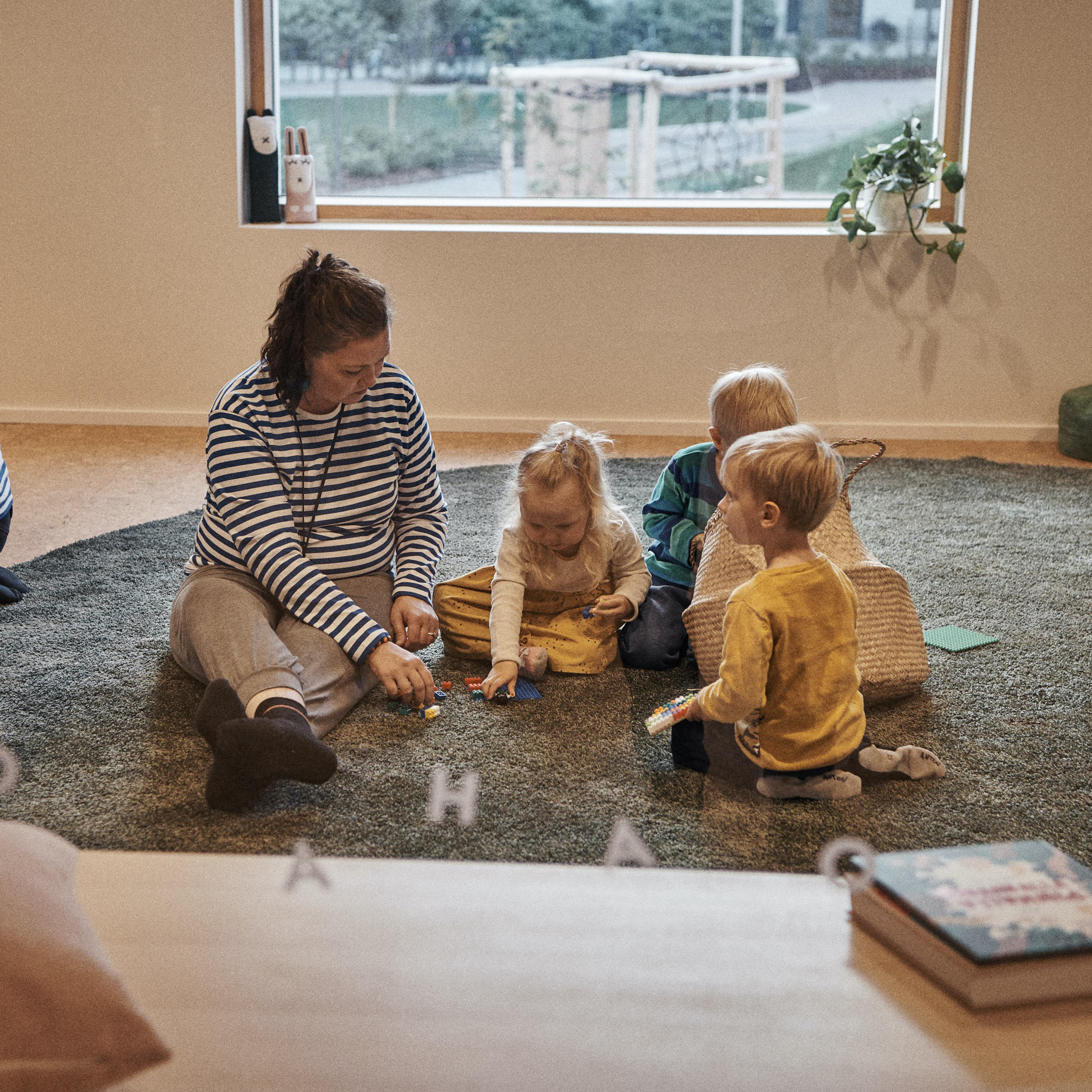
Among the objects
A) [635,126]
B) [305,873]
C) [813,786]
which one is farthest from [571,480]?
[635,126]

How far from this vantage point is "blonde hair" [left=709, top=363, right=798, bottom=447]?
1610 mm

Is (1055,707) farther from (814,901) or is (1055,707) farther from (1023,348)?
(1023,348)

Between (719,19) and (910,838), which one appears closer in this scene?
(910,838)

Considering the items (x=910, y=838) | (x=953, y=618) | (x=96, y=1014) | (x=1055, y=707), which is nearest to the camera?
(x=96, y=1014)

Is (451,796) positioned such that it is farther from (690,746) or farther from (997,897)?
(997,897)

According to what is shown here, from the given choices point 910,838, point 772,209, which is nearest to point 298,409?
point 910,838

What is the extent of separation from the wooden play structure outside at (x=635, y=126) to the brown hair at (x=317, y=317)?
6.60 feet

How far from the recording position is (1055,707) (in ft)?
5.23

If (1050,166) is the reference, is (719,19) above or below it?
above

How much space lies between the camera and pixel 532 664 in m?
1.65

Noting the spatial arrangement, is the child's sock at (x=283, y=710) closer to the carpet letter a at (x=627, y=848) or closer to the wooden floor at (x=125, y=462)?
the carpet letter a at (x=627, y=848)

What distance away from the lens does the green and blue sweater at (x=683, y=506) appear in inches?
69.9

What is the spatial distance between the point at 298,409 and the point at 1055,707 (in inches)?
43.7

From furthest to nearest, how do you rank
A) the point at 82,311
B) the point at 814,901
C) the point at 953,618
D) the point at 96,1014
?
the point at 82,311 < the point at 953,618 < the point at 814,901 < the point at 96,1014
